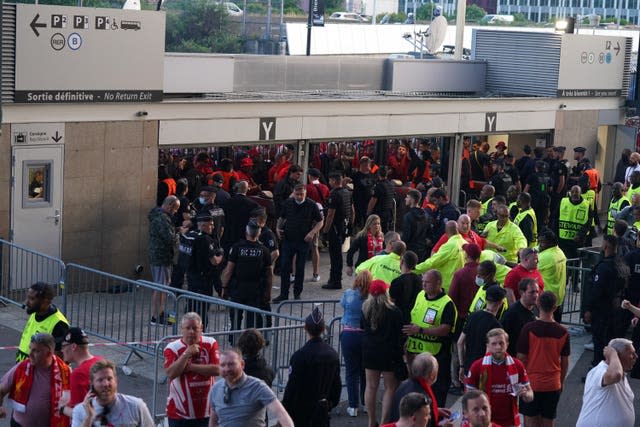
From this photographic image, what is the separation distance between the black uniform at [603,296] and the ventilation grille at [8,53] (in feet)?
25.5

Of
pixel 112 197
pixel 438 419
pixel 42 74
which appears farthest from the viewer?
pixel 112 197

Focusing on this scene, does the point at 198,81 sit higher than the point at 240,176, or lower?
higher

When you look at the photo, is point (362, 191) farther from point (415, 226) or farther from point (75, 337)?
point (75, 337)

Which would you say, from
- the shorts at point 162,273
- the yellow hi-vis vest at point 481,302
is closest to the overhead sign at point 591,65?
the shorts at point 162,273

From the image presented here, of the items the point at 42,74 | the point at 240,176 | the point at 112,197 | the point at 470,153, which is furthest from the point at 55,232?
the point at 470,153

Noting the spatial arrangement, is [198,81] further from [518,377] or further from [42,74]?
[518,377]

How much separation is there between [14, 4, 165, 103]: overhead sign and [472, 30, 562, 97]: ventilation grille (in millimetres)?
10623

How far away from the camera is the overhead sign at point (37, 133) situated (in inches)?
606

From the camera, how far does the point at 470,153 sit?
79.9ft

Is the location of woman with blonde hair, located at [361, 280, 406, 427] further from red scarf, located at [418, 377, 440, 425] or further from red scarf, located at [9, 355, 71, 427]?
red scarf, located at [9, 355, 71, 427]

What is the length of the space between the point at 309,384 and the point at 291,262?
7726 millimetres

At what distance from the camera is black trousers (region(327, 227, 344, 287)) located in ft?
57.5

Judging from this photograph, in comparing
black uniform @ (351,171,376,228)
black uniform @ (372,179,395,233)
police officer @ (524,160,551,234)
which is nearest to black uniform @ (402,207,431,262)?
black uniform @ (372,179,395,233)

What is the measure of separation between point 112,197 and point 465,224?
542cm
